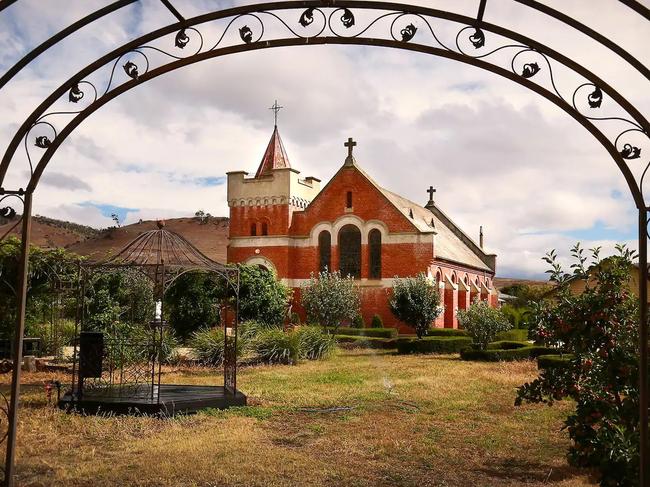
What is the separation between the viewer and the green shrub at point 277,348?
67.0 ft

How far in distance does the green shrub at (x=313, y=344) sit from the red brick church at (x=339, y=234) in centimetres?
1288

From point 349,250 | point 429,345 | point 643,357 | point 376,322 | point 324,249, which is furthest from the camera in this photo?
point 324,249

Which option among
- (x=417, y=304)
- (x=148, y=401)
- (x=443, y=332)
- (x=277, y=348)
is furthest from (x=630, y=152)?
(x=443, y=332)

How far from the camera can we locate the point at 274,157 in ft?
139

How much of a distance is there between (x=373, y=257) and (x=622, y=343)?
29.9 meters

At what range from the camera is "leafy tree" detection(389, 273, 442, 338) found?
28250mm

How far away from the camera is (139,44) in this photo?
581 centimetres

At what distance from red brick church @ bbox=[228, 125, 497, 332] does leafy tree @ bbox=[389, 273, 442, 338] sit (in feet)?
19.5

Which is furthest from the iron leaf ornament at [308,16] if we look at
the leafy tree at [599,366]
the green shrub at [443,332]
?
the green shrub at [443,332]

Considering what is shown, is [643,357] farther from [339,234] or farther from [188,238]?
[188,238]

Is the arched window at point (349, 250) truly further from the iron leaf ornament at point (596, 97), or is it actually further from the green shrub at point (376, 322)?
the iron leaf ornament at point (596, 97)

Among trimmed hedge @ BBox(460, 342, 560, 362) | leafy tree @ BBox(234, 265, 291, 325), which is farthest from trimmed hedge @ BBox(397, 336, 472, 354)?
leafy tree @ BBox(234, 265, 291, 325)

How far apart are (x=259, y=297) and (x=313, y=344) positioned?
4.56 m

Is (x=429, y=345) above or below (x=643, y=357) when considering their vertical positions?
below
